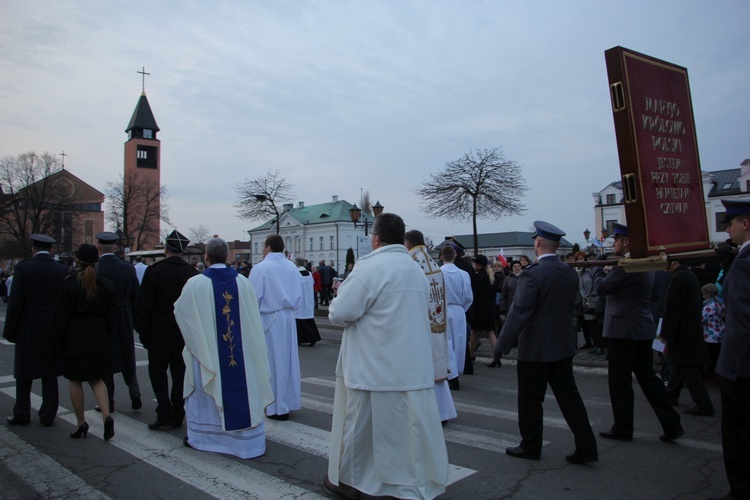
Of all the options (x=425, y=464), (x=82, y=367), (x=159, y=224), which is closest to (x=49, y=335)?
(x=82, y=367)

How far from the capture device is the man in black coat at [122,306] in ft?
22.7

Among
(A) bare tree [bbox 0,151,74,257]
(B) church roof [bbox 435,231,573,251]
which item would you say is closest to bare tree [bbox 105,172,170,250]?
(A) bare tree [bbox 0,151,74,257]

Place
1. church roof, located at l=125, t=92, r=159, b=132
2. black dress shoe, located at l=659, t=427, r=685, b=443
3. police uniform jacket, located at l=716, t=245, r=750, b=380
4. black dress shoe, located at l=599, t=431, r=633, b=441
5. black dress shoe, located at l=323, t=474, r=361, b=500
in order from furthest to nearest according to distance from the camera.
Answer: church roof, located at l=125, t=92, r=159, b=132 < black dress shoe, located at l=599, t=431, r=633, b=441 < black dress shoe, located at l=659, t=427, r=685, b=443 < black dress shoe, located at l=323, t=474, r=361, b=500 < police uniform jacket, located at l=716, t=245, r=750, b=380

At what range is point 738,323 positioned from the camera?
3738mm

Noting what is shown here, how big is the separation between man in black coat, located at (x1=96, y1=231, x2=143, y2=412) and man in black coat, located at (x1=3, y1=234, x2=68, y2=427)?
24.6 inches

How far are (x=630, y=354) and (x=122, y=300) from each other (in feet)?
19.4

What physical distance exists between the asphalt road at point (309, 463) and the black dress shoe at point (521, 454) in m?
0.05

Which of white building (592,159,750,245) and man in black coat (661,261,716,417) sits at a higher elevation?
white building (592,159,750,245)

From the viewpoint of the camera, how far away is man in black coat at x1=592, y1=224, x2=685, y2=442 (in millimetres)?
5398

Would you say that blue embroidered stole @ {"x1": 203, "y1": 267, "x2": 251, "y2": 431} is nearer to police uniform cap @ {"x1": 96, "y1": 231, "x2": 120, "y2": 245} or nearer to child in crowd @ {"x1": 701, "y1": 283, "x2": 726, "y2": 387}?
police uniform cap @ {"x1": 96, "y1": 231, "x2": 120, "y2": 245}

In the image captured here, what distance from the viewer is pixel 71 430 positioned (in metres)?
6.06

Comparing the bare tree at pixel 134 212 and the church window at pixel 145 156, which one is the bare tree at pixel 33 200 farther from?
A: the church window at pixel 145 156

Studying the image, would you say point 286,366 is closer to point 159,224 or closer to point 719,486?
point 719,486

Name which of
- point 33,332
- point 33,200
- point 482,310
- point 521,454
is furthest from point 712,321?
point 33,200
